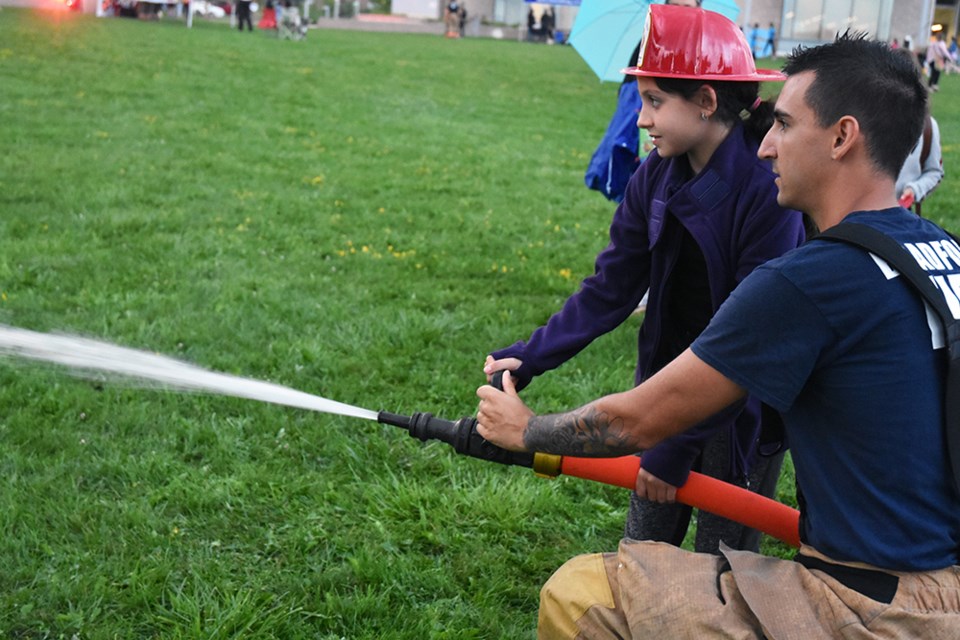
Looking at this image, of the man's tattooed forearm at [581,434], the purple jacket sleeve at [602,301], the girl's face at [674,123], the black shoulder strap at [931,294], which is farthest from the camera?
the purple jacket sleeve at [602,301]

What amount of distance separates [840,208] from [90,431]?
4.26 m

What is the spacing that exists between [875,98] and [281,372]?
461 centimetres

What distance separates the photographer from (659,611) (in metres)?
2.22

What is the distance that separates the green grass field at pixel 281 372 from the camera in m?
4.18

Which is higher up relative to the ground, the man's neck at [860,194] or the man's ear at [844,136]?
the man's ear at [844,136]

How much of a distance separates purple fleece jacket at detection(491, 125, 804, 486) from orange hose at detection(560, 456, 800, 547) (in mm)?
58

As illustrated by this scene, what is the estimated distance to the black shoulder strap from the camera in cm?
202

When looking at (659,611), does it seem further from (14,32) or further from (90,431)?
(14,32)

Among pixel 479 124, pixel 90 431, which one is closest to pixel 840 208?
pixel 90 431

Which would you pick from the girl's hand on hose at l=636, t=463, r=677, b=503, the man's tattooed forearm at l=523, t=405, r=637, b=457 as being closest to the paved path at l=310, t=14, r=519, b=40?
the girl's hand on hose at l=636, t=463, r=677, b=503

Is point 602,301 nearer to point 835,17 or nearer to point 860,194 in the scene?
point 860,194

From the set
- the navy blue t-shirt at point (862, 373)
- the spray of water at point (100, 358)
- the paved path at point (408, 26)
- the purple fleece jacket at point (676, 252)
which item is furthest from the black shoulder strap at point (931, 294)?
the paved path at point (408, 26)

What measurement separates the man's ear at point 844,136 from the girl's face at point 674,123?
0.90 m

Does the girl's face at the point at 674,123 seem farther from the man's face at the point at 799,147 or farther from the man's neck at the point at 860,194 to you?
the man's neck at the point at 860,194
